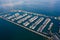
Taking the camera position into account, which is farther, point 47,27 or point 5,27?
point 5,27

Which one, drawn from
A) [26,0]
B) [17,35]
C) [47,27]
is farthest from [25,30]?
[26,0]

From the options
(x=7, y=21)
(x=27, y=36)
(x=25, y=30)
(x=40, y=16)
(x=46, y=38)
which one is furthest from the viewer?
(x=40, y=16)

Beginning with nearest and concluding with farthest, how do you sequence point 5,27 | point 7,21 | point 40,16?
point 5,27
point 7,21
point 40,16

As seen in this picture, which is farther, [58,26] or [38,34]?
[58,26]

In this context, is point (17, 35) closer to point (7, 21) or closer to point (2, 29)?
point (2, 29)

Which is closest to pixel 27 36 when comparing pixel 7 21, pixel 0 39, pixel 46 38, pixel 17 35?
pixel 17 35

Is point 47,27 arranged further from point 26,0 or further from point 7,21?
point 26,0

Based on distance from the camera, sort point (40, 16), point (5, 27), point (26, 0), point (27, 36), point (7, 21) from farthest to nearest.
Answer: point (26, 0) < point (40, 16) < point (7, 21) < point (5, 27) < point (27, 36)

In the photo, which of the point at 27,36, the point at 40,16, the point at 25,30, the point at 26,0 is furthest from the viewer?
the point at 26,0

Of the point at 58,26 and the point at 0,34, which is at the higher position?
the point at 58,26
